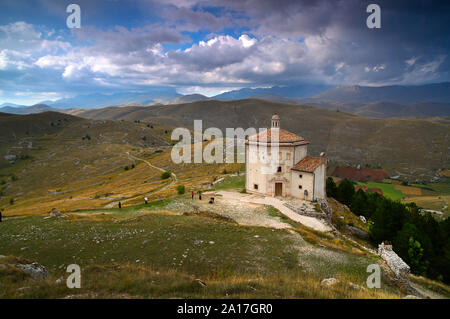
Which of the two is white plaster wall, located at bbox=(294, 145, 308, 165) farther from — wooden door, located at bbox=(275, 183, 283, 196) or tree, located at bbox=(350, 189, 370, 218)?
tree, located at bbox=(350, 189, 370, 218)

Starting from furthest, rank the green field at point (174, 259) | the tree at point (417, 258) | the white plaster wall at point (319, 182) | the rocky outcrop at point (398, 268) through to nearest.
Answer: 1. the white plaster wall at point (319, 182)
2. the tree at point (417, 258)
3. the rocky outcrop at point (398, 268)
4. the green field at point (174, 259)

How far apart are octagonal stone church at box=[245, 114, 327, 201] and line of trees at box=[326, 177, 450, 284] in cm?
1225

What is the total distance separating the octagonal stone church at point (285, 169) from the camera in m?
36.5

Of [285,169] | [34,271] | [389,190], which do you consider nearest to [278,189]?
[285,169]

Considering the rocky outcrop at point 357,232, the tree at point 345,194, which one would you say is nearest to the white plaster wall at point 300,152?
the rocky outcrop at point 357,232

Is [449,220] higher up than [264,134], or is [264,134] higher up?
[264,134]

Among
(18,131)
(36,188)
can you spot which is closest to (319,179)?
(36,188)

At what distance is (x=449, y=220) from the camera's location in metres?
41.1

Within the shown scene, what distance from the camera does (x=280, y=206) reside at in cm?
3378

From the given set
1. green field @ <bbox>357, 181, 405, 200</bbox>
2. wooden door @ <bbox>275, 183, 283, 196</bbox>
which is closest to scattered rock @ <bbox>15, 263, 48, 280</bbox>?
wooden door @ <bbox>275, 183, 283, 196</bbox>

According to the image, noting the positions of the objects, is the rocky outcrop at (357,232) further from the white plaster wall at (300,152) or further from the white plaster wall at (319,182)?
the white plaster wall at (300,152)

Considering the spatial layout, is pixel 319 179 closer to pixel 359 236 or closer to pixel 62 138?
pixel 359 236

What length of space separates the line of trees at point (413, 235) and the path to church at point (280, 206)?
50.0 ft
